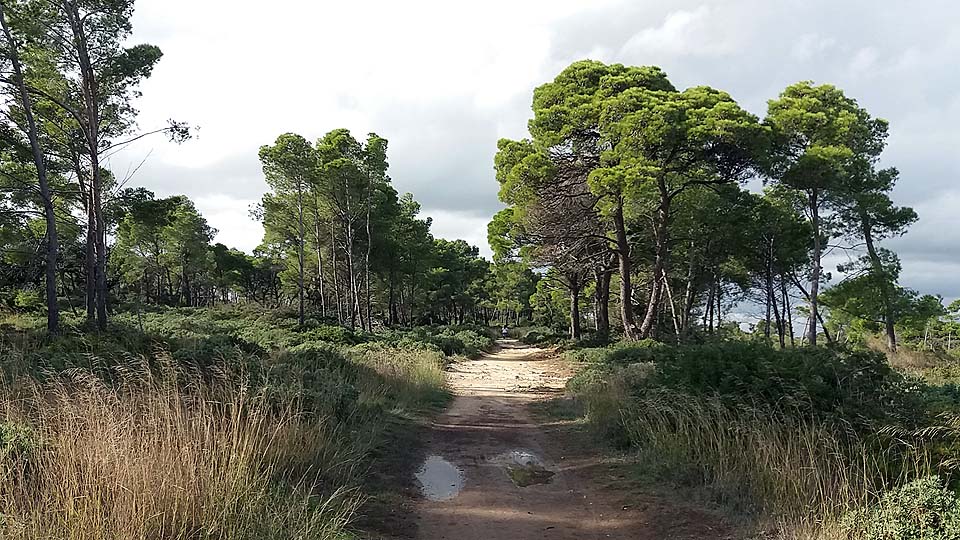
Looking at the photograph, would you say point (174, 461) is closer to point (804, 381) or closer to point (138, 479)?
point (138, 479)

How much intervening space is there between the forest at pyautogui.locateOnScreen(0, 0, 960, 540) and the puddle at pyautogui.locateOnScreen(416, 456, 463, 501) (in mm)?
398

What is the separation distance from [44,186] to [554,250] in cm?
1664

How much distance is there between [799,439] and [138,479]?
575cm

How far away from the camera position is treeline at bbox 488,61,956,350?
64.0 ft

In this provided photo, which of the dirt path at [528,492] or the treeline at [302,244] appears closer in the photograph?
the dirt path at [528,492]

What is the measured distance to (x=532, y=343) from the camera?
45.7 m

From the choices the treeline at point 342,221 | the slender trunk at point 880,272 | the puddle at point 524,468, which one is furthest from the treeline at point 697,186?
the puddle at point 524,468

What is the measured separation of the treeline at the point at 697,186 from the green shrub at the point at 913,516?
14.8 m

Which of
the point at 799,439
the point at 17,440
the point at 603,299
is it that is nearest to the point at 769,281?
the point at 603,299

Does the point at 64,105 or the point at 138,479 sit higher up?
the point at 64,105

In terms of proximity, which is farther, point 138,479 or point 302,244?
point 302,244

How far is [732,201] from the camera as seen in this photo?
2303 cm

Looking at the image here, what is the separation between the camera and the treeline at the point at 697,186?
1950cm

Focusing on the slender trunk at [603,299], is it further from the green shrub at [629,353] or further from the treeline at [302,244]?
the treeline at [302,244]
